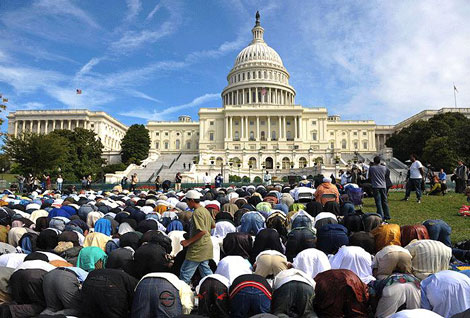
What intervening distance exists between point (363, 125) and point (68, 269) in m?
105

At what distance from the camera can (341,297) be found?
5848 millimetres

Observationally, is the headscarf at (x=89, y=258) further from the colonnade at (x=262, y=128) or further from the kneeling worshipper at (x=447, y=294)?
the colonnade at (x=262, y=128)

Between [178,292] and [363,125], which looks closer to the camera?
[178,292]

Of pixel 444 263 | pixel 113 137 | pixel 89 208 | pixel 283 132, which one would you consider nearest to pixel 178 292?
pixel 444 263

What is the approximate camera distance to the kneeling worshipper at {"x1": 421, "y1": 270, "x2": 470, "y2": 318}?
17.6 ft

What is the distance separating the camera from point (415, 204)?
17281mm

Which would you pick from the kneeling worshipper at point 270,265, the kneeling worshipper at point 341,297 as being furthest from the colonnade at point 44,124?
the kneeling worshipper at point 341,297

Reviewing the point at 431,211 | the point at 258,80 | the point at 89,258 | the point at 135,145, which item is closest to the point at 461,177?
the point at 431,211

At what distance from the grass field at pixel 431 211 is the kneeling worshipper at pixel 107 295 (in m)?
9.44

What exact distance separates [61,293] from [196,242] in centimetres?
258

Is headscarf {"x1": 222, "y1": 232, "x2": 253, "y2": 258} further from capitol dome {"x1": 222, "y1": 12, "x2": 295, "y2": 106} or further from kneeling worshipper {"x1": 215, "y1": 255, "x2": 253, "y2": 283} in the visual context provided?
capitol dome {"x1": 222, "y1": 12, "x2": 295, "y2": 106}

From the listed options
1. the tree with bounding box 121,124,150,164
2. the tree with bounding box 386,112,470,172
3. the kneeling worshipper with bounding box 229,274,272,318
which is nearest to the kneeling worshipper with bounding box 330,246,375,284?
the kneeling worshipper with bounding box 229,274,272,318

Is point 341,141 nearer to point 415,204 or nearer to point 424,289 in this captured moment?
point 415,204

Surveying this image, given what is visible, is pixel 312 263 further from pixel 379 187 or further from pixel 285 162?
pixel 285 162
